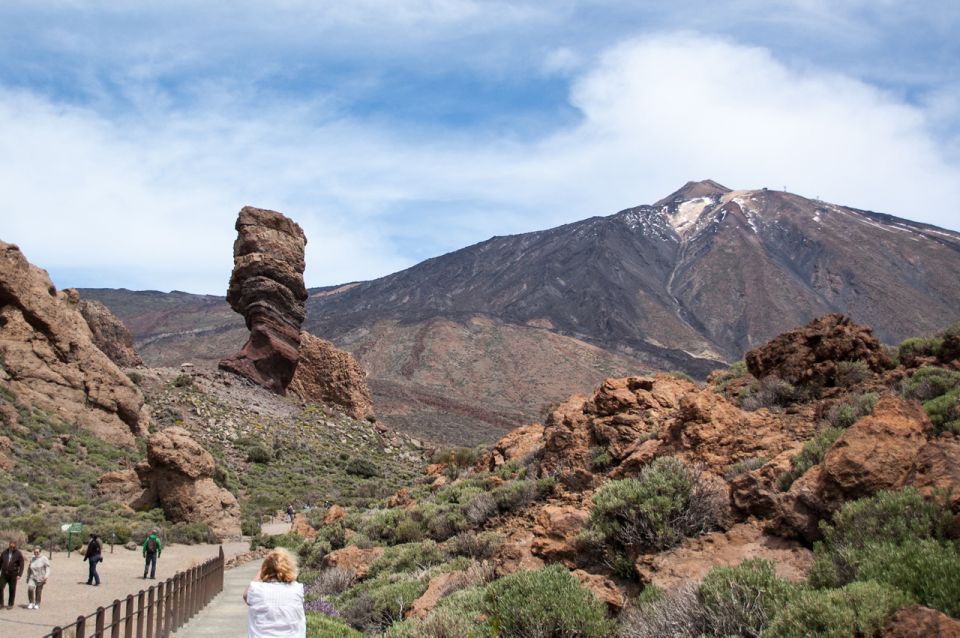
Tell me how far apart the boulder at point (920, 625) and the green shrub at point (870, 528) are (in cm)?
81

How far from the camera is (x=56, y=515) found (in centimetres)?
1912

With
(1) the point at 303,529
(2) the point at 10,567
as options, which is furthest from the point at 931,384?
(1) the point at 303,529

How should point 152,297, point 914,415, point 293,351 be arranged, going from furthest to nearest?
1. point 152,297
2. point 293,351
3. point 914,415

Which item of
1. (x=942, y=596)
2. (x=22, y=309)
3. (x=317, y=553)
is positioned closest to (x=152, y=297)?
(x=22, y=309)

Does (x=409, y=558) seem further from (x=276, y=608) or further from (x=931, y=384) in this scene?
(x=931, y=384)

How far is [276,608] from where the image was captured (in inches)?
188

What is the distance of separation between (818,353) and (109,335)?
1457 inches

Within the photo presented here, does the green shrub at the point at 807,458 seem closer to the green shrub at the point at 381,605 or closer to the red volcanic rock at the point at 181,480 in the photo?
the green shrub at the point at 381,605

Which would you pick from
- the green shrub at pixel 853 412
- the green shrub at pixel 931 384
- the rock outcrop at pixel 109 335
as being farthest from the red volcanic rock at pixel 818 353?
the rock outcrop at pixel 109 335

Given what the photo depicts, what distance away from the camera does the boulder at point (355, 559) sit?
36.3 feet

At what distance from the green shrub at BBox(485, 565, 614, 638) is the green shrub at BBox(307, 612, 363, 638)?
1.73 meters

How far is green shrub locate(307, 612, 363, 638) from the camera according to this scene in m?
6.88

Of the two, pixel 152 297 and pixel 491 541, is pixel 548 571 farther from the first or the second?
pixel 152 297

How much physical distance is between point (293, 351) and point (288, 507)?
51.2 ft
